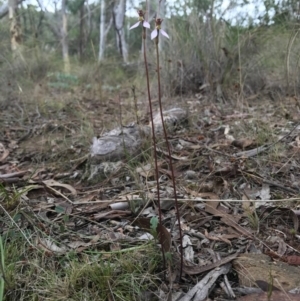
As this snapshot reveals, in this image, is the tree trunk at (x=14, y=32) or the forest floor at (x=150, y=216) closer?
the forest floor at (x=150, y=216)

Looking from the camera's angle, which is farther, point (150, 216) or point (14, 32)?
point (14, 32)

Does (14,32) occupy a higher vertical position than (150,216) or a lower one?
higher

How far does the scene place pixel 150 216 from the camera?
160 centimetres

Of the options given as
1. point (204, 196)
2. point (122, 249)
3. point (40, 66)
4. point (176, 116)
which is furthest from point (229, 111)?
point (40, 66)

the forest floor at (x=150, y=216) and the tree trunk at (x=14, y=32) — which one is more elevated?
the tree trunk at (x=14, y=32)

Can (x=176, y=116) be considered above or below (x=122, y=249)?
above

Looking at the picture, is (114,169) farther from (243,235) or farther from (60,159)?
(243,235)

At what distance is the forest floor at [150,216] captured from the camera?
1178 millimetres

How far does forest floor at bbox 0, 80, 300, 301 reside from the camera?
118 cm

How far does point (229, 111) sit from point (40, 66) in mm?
4063

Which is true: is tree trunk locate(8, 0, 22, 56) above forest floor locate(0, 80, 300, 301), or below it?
above

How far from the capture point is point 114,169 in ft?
6.75

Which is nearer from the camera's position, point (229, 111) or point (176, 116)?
point (176, 116)

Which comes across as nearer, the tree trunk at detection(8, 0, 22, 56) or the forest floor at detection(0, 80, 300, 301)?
the forest floor at detection(0, 80, 300, 301)
